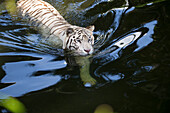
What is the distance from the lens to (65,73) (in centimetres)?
215

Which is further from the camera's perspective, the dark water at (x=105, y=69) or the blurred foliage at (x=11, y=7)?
the blurred foliage at (x=11, y=7)

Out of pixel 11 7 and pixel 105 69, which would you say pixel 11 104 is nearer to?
pixel 105 69

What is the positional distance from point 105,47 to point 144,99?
3.92 feet

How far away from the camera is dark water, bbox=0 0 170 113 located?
167cm

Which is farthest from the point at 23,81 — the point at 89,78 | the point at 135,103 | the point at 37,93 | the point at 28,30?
the point at 28,30

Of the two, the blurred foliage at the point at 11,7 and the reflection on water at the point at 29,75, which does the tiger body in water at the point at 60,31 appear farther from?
the reflection on water at the point at 29,75

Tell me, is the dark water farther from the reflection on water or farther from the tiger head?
the tiger head

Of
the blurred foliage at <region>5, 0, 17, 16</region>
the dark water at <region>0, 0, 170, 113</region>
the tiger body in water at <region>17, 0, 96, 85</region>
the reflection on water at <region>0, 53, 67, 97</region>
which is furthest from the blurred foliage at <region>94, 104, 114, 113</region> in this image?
the blurred foliage at <region>5, 0, 17, 16</region>

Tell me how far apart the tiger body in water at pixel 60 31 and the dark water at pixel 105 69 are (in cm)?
12

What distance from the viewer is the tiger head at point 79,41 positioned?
2.66 m

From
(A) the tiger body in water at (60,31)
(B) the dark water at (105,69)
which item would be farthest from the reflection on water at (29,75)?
(A) the tiger body in water at (60,31)

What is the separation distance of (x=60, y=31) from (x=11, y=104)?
1737mm

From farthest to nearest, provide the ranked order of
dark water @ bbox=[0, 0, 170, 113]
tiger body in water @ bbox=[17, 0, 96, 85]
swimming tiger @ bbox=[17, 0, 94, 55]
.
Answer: swimming tiger @ bbox=[17, 0, 94, 55], tiger body in water @ bbox=[17, 0, 96, 85], dark water @ bbox=[0, 0, 170, 113]

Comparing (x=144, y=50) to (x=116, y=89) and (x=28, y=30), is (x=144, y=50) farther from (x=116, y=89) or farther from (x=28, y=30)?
(x=28, y=30)
